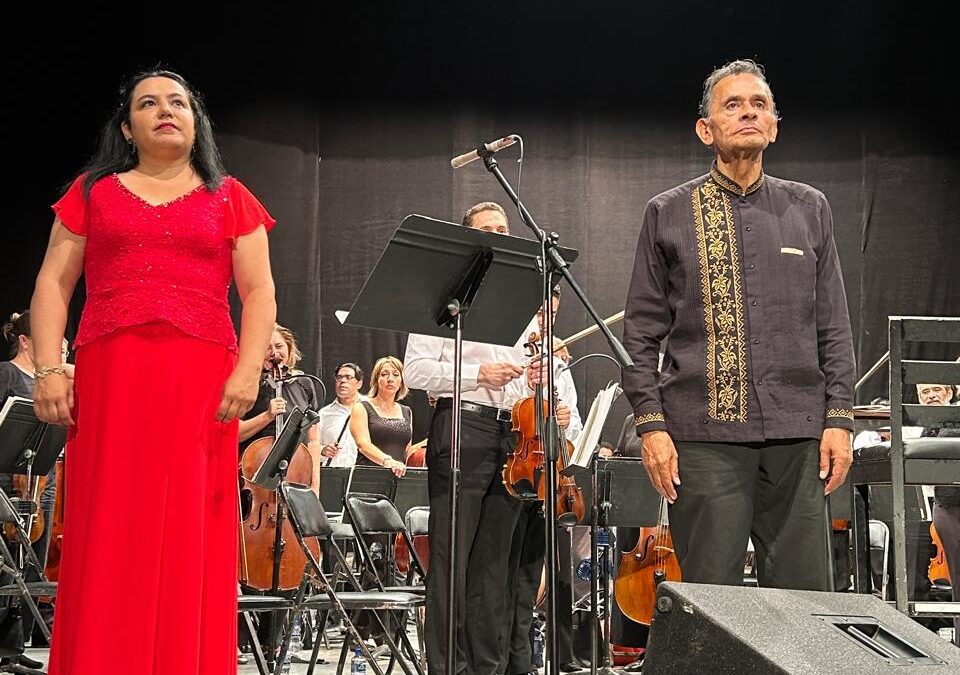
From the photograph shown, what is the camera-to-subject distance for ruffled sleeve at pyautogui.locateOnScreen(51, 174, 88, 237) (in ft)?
9.62

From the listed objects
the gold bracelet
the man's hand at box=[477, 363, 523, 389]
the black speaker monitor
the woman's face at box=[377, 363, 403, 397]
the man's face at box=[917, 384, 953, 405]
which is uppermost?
the woman's face at box=[377, 363, 403, 397]

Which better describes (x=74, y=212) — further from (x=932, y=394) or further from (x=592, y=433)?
(x=932, y=394)

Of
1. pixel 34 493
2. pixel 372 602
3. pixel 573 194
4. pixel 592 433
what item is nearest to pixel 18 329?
pixel 34 493

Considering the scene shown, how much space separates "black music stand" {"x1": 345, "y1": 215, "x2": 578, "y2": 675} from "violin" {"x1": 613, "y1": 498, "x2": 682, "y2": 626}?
1.99 m

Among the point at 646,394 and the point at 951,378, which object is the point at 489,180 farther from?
the point at 646,394

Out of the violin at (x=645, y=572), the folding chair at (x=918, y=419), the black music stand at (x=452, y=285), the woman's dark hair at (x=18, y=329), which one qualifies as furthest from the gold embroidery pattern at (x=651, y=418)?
the woman's dark hair at (x=18, y=329)

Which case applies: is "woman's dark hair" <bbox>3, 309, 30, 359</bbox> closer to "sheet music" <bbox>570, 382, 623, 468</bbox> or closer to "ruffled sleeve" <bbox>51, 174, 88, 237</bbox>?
"sheet music" <bbox>570, 382, 623, 468</bbox>

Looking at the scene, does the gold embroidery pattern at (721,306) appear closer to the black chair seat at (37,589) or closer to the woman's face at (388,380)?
the black chair seat at (37,589)

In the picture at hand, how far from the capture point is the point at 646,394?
106 inches

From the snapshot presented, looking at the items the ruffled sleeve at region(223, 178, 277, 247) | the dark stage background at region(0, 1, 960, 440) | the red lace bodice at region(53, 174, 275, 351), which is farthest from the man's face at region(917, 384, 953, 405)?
the red lace bodice at region(53, 174, 275, 351)

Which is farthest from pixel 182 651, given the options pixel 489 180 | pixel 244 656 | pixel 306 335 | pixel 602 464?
pixel 489 180

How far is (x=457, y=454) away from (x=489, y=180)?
6623 millimetres

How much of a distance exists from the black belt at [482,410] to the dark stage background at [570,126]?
528 centimetres

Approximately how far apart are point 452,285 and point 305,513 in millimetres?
1614
